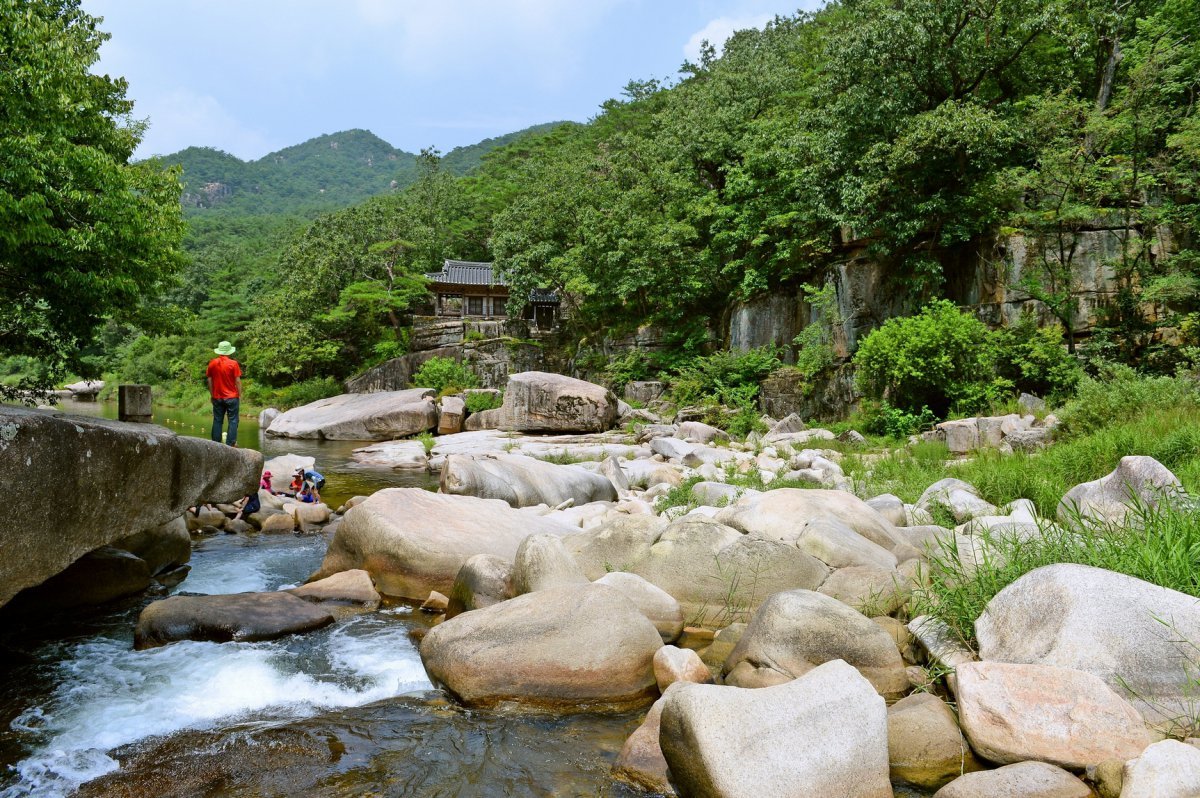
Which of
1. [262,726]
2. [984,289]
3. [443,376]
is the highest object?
[984,289]

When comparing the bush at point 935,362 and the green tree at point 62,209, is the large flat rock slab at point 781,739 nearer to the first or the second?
the green tree at point 62,209

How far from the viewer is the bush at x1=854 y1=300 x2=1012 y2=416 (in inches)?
659

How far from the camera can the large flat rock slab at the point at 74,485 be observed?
13.0 ft

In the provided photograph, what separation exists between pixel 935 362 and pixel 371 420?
18.9 meters

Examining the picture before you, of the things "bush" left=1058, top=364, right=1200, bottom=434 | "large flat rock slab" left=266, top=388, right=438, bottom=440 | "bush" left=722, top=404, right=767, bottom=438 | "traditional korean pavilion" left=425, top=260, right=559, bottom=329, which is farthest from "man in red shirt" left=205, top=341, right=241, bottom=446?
"traditional korean pavilion" left=425, top=260, right=559, bottom=329

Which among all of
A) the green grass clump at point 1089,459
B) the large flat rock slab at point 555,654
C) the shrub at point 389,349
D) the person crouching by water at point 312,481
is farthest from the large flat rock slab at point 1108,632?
the shrub at point 389,349

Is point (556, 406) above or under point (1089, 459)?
under

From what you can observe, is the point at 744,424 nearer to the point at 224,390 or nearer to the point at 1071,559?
the point at 224,390

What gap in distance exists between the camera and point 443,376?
109 feet

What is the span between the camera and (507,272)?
35.6 m

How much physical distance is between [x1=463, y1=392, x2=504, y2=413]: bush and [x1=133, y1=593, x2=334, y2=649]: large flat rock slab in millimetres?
21236

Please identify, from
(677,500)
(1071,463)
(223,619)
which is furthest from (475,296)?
(223,619)

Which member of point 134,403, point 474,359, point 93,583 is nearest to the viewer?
point 93,583

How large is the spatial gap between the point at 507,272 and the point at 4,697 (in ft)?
105
